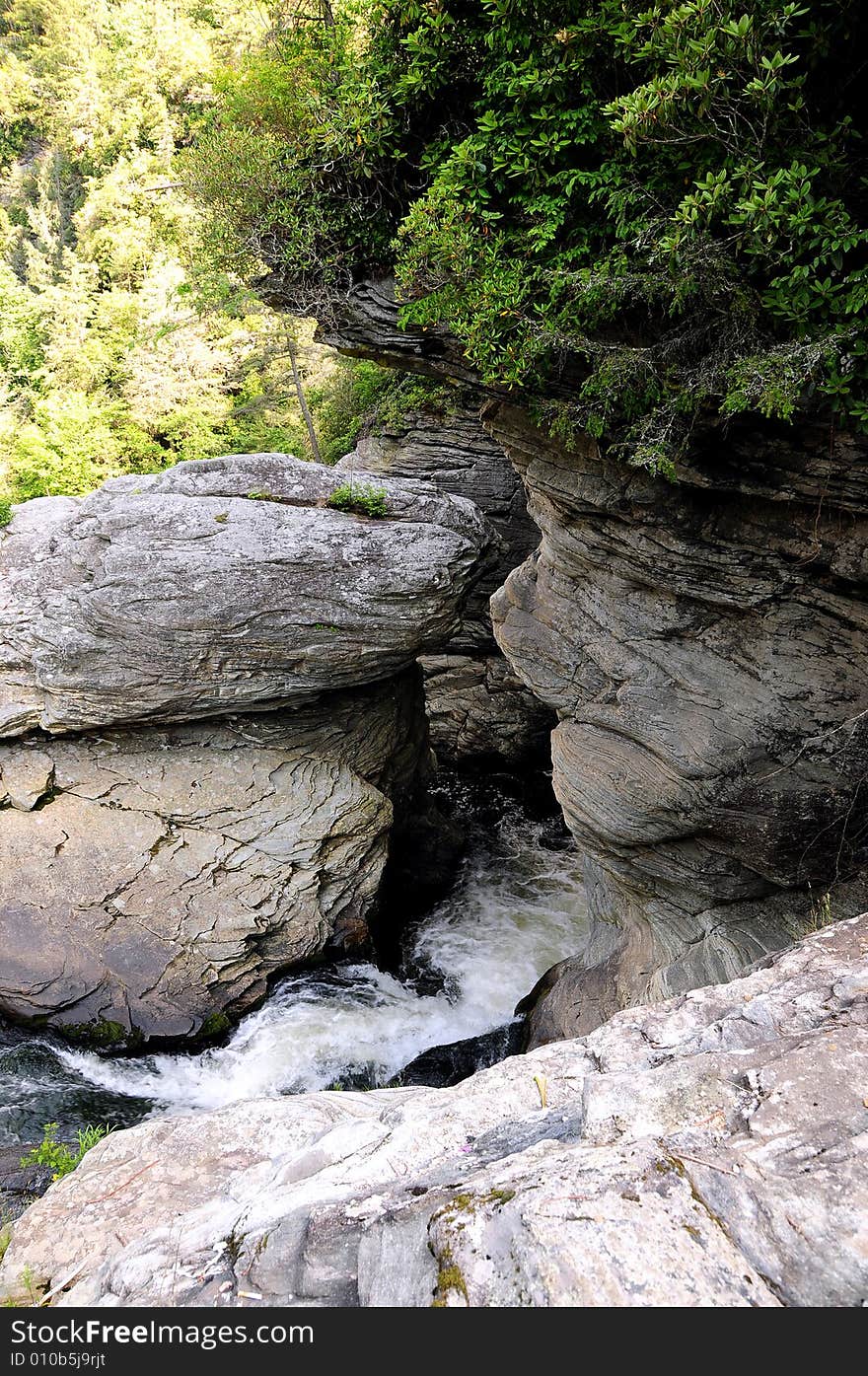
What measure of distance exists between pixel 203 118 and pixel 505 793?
43.0 feet

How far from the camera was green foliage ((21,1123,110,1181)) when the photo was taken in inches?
287

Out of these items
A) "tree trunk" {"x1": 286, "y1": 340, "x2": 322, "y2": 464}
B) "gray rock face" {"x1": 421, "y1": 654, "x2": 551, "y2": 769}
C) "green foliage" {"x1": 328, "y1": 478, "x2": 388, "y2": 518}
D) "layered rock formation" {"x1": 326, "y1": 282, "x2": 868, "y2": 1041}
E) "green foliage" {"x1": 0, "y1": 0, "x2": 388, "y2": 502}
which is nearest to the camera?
"layered rock formation" {"x1": 326, "y1": 282, "x2": 868, "y2": 1041}

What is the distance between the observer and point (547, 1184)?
2.84 meters

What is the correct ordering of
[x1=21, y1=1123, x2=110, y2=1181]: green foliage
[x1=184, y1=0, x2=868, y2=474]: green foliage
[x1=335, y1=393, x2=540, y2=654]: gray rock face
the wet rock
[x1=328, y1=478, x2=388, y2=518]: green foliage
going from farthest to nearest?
[x1=335, y1=393, x2=540, y2=654]: gray rock face, [x1=328, y1=478, x2=388, y2=518]: green foliage, the wet rock, [x1=21, y1=1123, x2=110, y2=1181]: green foliage, [x1=184, y1=0, x2=868, y2=474]: green foliage

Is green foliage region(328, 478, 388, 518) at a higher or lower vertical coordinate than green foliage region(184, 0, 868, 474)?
lower

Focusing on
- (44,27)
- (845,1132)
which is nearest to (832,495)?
(845,1132)

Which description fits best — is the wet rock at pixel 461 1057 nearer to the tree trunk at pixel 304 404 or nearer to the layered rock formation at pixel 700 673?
the layered rock formation at pixel 700 673

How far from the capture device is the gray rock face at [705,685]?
6781 mm

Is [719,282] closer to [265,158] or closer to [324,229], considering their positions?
[324,229]

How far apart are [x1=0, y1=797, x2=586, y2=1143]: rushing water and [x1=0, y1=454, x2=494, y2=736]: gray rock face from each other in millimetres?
4570

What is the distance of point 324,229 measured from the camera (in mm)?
7391

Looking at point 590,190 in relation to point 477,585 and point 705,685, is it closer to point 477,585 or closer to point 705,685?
point 705,685

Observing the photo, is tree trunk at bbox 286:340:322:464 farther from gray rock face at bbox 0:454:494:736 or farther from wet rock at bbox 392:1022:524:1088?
wet rock at bbox 392:1022:524:1088

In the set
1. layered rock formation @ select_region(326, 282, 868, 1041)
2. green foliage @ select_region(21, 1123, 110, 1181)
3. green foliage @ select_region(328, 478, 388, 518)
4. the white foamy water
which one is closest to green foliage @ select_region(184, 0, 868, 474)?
layered rock formation @ select_region(326, 282, 868, 1041)
